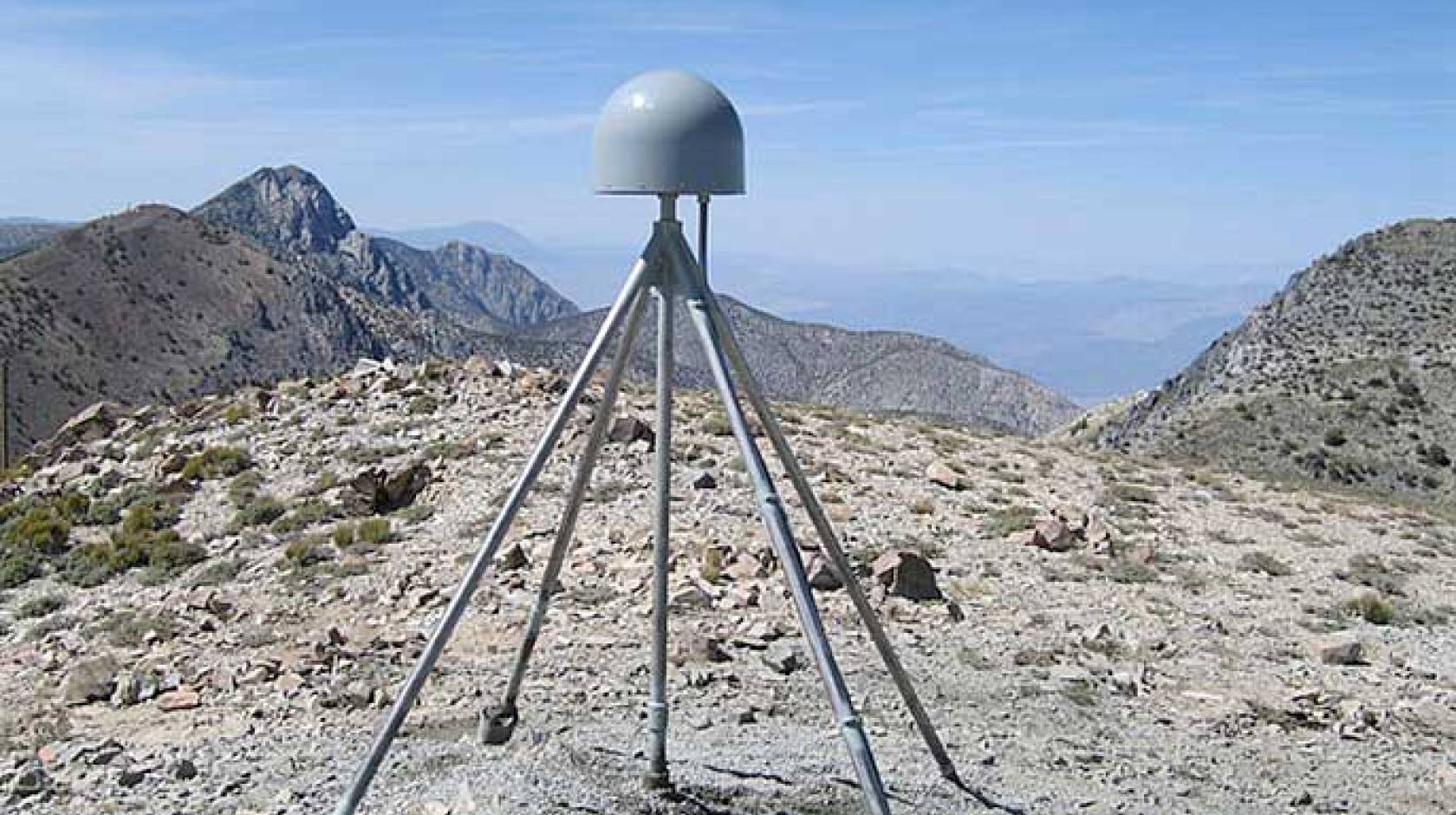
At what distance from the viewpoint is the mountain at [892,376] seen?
108 metres

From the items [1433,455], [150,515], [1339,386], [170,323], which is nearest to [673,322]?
[150,515]

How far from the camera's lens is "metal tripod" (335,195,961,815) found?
6129mm

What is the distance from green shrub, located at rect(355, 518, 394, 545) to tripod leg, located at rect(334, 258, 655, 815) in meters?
8.02

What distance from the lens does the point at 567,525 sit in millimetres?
7375

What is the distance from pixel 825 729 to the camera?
350 inches

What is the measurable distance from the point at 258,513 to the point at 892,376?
3873 inches

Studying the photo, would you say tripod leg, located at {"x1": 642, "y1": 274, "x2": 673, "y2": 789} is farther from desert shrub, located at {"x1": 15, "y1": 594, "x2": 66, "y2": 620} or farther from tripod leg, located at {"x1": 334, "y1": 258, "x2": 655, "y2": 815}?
desert shrub, located at {"x1": 15, "y1": 594, "x2": 66, "y2": 620}

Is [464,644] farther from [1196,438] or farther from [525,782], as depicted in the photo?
[1196,438]

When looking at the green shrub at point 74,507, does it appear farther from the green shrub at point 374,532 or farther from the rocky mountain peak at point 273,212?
the rocky mountain peak at point 273,212

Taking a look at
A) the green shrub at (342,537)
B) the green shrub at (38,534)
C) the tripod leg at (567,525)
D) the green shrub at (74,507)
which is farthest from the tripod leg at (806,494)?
the green shrub at (74,507)

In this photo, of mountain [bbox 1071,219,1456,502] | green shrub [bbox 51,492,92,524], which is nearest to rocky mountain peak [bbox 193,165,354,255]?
mountain [bbox 1071,219,1456,502]

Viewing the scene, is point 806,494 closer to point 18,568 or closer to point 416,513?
point 416,513

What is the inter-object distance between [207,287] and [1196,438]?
7546 centimetres

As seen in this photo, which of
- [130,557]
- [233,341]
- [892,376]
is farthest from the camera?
[892,376]
